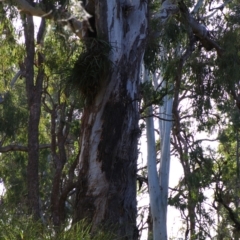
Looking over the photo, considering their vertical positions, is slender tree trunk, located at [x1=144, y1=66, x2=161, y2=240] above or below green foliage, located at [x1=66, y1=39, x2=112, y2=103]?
above

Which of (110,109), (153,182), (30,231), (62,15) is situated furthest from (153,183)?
(30,231)

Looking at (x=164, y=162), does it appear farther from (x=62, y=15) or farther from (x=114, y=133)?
(x=114, y=133)

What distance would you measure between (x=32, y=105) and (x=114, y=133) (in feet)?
22.1

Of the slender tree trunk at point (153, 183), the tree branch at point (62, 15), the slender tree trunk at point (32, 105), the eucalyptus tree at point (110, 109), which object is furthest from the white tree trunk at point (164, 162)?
the eucalyptus tree at point (110, 109)

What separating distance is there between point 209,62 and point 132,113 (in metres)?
5.06

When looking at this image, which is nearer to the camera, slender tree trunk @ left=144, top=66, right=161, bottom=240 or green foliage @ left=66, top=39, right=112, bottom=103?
green foliage @ left=66, top=39, right=112, bottom=103

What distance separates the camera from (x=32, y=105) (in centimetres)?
1391

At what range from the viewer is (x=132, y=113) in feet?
24.9

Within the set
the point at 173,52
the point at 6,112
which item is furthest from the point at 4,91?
the point at 173,52

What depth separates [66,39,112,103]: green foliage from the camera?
24.1 ft

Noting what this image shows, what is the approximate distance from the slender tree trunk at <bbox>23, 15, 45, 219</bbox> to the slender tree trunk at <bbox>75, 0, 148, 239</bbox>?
211 inches

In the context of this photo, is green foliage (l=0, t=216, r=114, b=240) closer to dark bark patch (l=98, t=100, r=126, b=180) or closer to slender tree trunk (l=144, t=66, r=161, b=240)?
dark bark patch (l=98, t=100, r=126, b=180)

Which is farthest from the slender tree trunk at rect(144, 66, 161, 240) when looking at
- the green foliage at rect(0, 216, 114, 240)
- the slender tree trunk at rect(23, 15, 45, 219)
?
the green foliage at rect(0, 216, 114, 240)

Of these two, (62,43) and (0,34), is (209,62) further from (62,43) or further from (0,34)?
(0,34)
